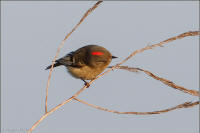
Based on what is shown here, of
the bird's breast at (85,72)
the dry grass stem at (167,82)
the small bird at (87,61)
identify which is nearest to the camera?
the dry grass stem at (167,82)

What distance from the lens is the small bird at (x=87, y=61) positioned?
5.28 meters

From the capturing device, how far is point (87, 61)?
5.77m

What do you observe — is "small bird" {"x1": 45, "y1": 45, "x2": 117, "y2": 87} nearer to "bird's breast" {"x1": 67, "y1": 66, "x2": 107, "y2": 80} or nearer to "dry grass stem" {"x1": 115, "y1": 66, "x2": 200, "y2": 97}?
"bird's breast" {"x1": 67, "y1": 66, "x2": 107, "y2": 80}

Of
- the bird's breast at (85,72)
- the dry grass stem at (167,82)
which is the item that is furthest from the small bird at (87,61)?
the dry grass stem at (167,82)

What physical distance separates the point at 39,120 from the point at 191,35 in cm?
195

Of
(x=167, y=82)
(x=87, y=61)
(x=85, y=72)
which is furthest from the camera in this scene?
(x=85, y=72)

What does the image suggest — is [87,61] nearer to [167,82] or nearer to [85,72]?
[85,72]

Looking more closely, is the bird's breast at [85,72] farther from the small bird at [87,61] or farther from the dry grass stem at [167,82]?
the dry grass stem at [167,82]

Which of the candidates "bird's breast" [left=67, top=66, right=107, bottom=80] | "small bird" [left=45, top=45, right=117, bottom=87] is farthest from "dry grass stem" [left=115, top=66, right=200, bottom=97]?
"bird's breast" [left=67, top=66, right=107, bottom=80]

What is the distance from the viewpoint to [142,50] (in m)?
3.38

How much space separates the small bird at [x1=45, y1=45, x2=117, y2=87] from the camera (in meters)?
5.28

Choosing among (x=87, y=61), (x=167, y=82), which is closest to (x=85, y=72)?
(x=87, y=61)

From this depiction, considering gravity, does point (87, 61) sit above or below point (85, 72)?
above

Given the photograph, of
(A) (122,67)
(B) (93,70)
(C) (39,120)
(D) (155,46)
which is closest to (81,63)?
(B) (93,70)
